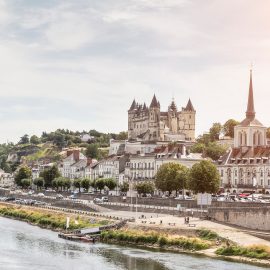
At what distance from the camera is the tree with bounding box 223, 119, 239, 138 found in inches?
5556

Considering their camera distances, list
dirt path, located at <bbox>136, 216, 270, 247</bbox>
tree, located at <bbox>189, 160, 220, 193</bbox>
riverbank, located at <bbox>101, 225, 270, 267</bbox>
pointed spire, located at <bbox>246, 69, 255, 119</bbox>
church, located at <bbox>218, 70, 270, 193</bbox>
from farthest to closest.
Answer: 1. pointed spire, located at <bbox>246, 69, 255, 119</bbox>
2. church, located at <bbox>218, 70, 270, 193</bbox>
3. tree, located at <bbox>189, 160, 220, 193</bbox>
4. dirt path, located at <bbox>136, 216, 270, 247</bbox>
5. riverbank, located at <bbox>101, 225, 270, 267</bbox>

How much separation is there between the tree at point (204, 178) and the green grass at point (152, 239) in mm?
16620

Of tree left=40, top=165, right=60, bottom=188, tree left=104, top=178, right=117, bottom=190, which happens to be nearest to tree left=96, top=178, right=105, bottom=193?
tree left=104, top=178, right=117, bottom=190

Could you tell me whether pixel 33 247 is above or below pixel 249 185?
below

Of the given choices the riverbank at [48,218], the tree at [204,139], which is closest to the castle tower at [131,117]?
the tree at [204,139]

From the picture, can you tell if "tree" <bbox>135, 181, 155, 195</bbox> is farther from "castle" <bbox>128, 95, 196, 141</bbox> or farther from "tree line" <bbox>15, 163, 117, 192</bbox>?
"castle" <bbox>128, 95, 196, 141</bbox>

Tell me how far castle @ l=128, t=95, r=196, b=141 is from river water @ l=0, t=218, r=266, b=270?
3271 inches

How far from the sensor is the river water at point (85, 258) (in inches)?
1822

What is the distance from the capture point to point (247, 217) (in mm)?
58906

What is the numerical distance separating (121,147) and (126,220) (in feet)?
228

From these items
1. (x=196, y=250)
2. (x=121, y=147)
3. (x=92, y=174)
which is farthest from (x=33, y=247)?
(x=121, y=147)

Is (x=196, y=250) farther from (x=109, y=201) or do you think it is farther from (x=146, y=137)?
(x=146, y=137)

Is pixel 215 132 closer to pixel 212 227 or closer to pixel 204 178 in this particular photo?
pixel 204 178

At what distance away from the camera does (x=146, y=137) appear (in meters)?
141
